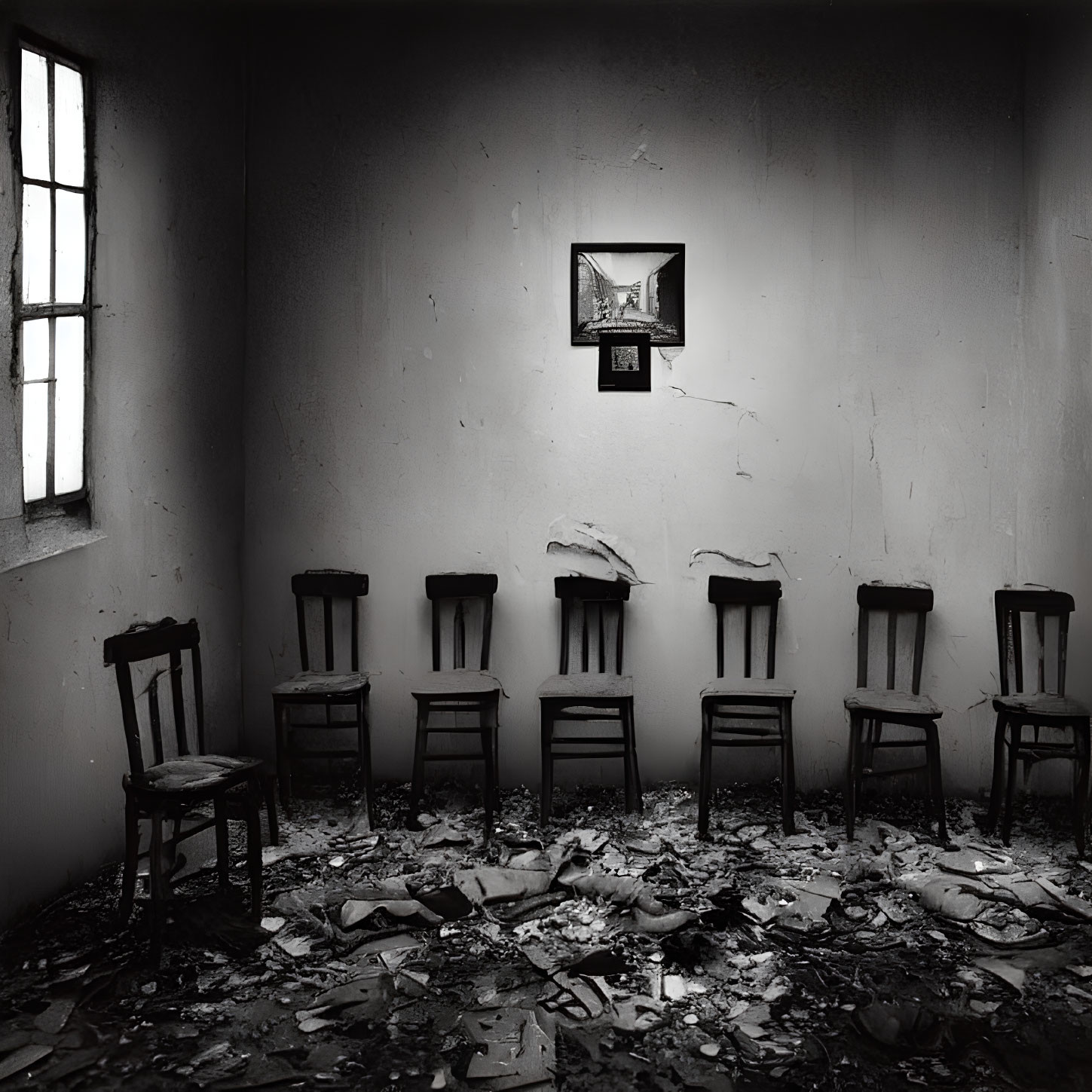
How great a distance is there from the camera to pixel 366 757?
14.9ft

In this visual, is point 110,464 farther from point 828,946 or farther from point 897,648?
point 897,648

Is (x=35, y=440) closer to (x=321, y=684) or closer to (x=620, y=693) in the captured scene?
(x=321, y=684)

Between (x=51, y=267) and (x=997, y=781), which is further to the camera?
(x=997, y=781)

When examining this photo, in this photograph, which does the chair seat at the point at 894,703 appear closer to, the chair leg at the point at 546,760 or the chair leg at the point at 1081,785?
the chair leg at the point at 1081,785

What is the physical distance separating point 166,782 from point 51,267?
1659mm

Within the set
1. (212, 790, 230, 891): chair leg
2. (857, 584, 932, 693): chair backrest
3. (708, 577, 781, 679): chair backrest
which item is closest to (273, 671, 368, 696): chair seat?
(212, 790, 230, 891): chair leg

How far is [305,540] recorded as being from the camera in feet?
16.4

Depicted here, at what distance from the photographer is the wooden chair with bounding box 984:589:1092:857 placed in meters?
4.21

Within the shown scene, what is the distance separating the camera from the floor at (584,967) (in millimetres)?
2877

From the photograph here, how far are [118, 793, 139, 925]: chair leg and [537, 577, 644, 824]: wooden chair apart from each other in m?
1.56

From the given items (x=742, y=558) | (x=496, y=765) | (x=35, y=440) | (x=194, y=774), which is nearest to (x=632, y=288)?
(x=742, y=558)

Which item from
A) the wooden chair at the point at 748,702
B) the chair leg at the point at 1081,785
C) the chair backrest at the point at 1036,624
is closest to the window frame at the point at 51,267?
the wooden chair at the point at 748,702

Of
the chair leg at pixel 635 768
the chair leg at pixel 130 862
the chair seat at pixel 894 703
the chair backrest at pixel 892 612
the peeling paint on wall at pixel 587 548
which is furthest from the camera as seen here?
the peeling paint on wall at pixel 587 548

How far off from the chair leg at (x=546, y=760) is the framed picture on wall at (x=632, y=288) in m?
A: 1.59
